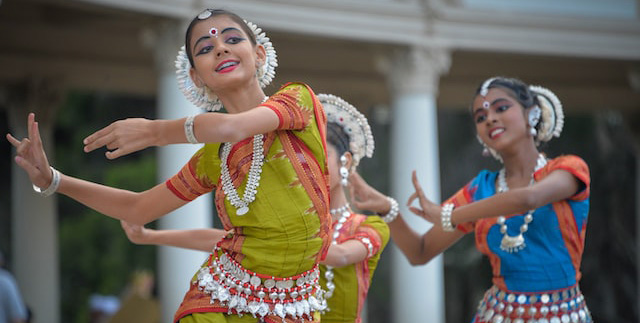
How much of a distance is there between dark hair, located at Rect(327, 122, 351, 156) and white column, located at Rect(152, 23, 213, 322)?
170 inches

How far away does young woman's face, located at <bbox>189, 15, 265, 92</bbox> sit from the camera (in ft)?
8.97

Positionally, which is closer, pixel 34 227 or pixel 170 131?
pixel 170 131

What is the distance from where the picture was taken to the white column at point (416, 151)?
9.85m

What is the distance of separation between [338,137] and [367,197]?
27 cm

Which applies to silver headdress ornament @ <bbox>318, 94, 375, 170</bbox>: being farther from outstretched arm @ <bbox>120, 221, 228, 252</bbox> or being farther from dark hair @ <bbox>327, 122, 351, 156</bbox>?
outstretched arm @ <bbox>120, 221, 228, 252</bbox>

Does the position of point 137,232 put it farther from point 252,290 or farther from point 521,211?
point 521,211

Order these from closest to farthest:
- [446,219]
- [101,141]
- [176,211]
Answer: [101,141], [446,219], [176,211]

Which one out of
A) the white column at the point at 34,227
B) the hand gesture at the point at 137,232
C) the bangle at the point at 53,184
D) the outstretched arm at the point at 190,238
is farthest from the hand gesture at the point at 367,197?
the white column at the point at 34,227

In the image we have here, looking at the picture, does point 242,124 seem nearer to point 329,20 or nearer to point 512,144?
point 512,144

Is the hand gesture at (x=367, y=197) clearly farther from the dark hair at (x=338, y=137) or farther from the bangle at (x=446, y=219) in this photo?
the bangle at (x=446, y=219)

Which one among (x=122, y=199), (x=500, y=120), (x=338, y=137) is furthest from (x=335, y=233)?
(x=122, y=199)

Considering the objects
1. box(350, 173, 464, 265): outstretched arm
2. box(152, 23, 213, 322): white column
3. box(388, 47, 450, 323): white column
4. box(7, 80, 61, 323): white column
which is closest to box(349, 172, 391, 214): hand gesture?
box(350, 173, 464, 265): outstretched arm

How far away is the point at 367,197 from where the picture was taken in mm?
3834

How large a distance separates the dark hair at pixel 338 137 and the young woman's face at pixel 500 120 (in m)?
0.54
